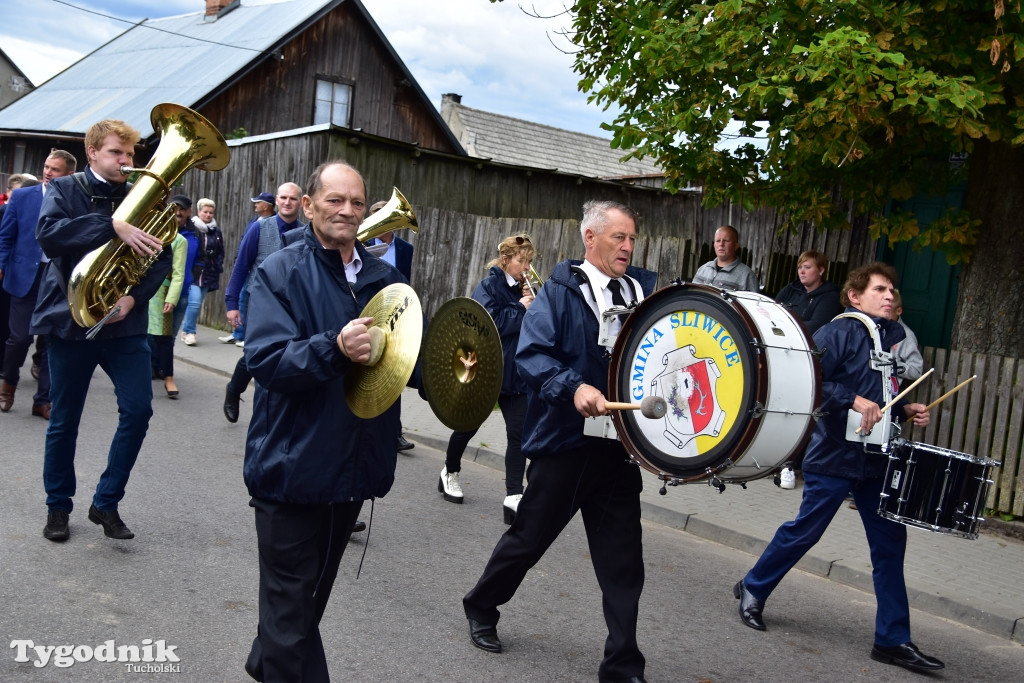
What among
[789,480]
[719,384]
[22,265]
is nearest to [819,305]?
[789,480]

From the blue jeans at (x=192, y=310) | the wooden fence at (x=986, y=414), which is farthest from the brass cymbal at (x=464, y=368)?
the blue jeans at (x=192, y=310)

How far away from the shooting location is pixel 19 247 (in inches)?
320

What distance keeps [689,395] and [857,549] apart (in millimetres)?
3623

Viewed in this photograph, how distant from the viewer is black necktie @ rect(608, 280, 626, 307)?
414cm

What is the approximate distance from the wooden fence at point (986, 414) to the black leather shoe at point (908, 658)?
113 inches

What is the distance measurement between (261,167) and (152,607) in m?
12.6

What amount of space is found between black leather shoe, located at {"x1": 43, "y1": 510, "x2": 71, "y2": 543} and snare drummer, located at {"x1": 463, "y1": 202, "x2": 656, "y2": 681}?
2.50 meters

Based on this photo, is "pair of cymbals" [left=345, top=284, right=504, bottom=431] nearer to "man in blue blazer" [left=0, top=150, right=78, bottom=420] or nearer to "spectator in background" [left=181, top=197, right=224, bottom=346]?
Result: "man in blue blazer" [left=0, top=150, right=78, bottom=420]

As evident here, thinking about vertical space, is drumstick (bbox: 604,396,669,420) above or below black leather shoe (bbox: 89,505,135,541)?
above

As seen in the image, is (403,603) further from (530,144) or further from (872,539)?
A: (530,144)

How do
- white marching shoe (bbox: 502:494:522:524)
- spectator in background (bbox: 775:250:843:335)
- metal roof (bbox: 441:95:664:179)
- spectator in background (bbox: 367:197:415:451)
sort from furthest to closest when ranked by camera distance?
1. metal roof (bbox: 441:95:664:179)
2. spectator in background (bbox: 775:250:843:335)
3. spectator in background (bbox: 367:197:415:451)
4. white marching shoe (bbox: 502:494:522:524)

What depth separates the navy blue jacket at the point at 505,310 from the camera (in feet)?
20.5

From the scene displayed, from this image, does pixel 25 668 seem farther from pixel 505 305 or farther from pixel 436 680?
pixel 505 305
